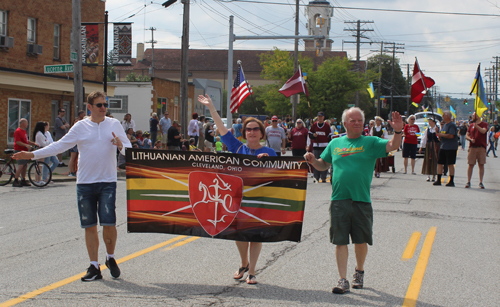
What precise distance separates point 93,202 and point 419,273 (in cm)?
358

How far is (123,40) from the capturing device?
77.3 ft

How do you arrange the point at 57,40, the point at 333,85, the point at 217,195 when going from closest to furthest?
1. the point at 217,195
2. the point at 57,40
3. the point at 333,85

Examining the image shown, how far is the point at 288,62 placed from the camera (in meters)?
53.9

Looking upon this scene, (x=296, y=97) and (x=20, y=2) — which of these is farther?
(x=296, y=97)

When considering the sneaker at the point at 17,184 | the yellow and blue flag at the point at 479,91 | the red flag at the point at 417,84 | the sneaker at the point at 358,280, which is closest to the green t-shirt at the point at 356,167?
the sneaker at the point at 358,280

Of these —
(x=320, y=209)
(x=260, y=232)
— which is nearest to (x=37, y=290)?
(x=260, y=232)

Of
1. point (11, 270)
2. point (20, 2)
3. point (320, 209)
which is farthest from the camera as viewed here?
point (20, 2)

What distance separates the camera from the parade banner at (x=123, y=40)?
2348 cm

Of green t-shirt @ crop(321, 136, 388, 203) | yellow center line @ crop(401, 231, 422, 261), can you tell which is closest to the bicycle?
yellow center line @ crop(401, 231, 422, 261)

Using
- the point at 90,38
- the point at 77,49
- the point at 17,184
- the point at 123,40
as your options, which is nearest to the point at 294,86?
the point at 77,49

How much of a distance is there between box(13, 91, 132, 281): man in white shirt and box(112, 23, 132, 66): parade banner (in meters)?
18.3

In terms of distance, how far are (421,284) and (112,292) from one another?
307cm

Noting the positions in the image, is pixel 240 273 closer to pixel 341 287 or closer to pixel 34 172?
pixel 341 287

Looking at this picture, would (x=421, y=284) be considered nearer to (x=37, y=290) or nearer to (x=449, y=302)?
(x=449, y=302)
